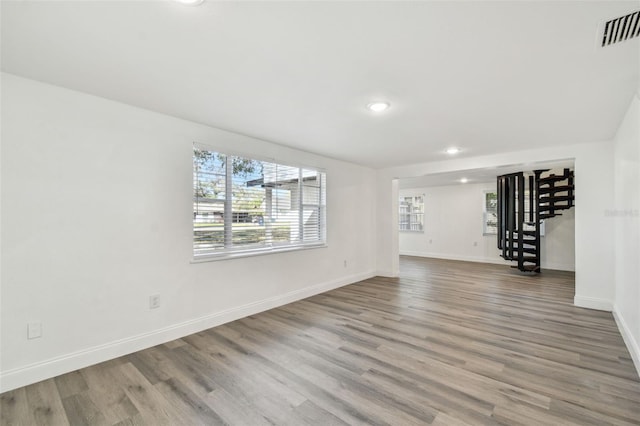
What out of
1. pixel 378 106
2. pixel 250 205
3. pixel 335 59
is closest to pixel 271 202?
pixel 250 205

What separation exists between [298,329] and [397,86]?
8.80ft

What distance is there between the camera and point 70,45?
1810 millimetres

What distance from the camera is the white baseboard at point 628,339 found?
242 centimetres

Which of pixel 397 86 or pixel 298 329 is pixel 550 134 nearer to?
pixel 397 86

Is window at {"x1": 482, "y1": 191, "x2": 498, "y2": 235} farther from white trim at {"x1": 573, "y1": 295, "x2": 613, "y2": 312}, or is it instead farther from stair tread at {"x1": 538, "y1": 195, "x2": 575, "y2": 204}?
white trim at {"x1": 573, "y1": 295, "x2": 613, "y2": 312}

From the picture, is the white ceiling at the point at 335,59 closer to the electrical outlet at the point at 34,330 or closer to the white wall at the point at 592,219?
the white wall at the point at 592,219

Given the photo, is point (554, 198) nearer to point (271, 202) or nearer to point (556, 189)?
point (556, 189)

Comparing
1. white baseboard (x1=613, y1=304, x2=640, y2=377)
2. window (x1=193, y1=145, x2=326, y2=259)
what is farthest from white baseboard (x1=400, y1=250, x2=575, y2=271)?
window (x1=193, y1=145, x2=326, y2=259)

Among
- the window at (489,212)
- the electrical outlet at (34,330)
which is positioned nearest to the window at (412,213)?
the window at (489,212)

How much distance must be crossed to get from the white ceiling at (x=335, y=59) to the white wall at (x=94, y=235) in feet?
0.91

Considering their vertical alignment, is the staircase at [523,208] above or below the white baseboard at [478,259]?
above

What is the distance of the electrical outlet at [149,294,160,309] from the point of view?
2.86 m

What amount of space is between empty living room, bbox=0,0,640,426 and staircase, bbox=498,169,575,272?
97.9 inches

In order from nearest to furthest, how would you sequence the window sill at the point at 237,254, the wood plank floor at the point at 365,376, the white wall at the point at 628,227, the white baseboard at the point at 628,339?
the wood plank floor at the point at 365,376, the white baseboard at the point at 628,339, the white wall at the point at 628,227, the window sill at the point at 237,254
